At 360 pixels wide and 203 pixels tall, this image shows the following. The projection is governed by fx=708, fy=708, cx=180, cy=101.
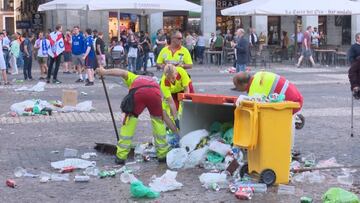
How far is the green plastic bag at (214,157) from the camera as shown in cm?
894

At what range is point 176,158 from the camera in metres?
8.99

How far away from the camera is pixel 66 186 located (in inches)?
320

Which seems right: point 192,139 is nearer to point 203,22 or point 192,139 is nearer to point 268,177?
point 268,177

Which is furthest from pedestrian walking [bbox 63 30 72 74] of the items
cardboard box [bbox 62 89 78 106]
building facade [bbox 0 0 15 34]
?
building facade [bbox 0 0 15 34]

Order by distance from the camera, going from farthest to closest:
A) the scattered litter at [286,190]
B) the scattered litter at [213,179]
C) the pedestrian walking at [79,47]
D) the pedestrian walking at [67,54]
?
the pedestrian walking at [67,54], the pedestrian walking at [79,47], the scattered litter at [213,179], the scattered litter at [286,190]

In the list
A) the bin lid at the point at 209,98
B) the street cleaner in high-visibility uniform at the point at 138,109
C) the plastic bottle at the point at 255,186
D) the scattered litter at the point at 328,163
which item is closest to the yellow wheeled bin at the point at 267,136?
the plastic bottle at the point at 255,186

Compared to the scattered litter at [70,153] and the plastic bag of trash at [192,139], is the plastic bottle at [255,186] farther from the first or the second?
the scattered litter at [70,153]

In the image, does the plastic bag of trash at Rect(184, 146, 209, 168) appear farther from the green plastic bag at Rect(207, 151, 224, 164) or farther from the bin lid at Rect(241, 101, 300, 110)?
the bin lid at Rect(241, 101, 300, 110)

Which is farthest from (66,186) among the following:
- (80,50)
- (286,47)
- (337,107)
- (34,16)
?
(34,16)

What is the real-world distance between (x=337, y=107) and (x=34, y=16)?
88.9 feet

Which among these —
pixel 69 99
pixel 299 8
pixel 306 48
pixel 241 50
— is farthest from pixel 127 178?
pixel 306 48

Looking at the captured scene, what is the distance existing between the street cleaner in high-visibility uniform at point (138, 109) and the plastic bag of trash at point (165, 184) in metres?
1.18

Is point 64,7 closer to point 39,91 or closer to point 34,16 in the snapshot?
point 39,91

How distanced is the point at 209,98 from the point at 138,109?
3.09 ft
